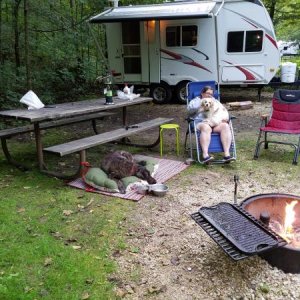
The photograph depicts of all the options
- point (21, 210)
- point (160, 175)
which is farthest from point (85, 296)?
point (160, 175)

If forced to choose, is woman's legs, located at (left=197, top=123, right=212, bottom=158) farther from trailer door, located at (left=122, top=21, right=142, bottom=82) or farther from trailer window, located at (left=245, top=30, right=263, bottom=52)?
trailer door, located at (left=122, top=21, right=142, bottom=82)

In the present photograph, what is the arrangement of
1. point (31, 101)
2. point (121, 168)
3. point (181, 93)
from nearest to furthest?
point (121, 168) < point (31, 101) < point (181, 93)

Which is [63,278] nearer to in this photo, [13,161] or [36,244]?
[36,244]

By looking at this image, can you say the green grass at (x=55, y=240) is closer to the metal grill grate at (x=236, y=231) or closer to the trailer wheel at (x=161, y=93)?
the metal grill grate at (x=236, y=231)

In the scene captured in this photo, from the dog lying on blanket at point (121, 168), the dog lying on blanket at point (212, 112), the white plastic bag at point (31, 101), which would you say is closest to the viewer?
the dog lying on blanket at point (121, 168)

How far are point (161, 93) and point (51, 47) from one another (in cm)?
312

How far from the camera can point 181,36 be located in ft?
30.2

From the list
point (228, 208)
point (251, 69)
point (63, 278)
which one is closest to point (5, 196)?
point (63, 278)

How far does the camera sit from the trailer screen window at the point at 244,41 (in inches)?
348

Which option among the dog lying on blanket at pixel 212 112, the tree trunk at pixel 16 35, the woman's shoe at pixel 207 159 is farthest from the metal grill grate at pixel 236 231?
the tree trunk at pixel 16 35

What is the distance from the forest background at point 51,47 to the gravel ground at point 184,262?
4.96m

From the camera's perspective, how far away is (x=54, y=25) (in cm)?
882

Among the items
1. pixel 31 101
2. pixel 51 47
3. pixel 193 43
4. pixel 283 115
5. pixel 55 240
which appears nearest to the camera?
pixel 55 240

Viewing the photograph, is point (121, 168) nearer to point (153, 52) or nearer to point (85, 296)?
point (85, 296)
